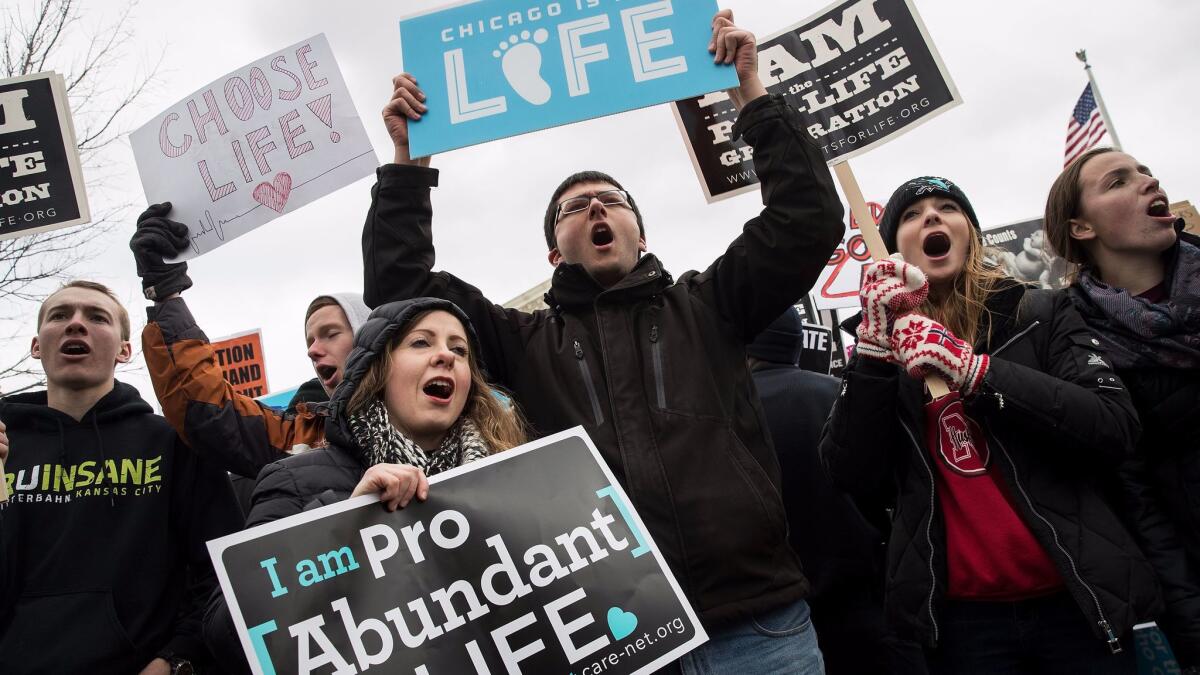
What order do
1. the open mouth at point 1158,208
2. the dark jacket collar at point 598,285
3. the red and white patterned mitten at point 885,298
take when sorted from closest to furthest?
1. the red and white patterned mitten at point 885,298
2. the dark jacket collar at point 598,285
3. the open mouth at point 1158,208

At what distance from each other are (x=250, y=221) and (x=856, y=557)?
9.31 feet

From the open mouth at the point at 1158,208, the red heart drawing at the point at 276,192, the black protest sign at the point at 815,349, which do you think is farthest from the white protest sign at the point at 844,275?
the red heart drawing at the point at 276,192

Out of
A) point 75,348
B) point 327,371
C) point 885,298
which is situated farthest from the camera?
point 327,371

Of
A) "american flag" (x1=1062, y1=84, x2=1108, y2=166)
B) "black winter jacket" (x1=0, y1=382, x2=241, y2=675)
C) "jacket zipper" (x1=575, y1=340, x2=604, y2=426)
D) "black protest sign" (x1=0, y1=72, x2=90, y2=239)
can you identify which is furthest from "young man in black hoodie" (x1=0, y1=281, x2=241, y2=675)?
"american flag" (x1=1062, y1=84, x2=1108, y2=166)

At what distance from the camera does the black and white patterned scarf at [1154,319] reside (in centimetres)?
211

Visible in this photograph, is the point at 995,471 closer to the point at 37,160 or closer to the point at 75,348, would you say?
the point at 75,348

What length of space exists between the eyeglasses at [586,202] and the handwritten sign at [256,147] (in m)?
0.94

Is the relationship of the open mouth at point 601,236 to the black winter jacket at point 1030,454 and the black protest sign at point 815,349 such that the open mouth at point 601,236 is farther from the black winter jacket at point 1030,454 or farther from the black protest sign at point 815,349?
the black protest sign at point 815,349

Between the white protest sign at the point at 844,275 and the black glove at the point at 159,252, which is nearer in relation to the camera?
the black glove at the point at 159,252

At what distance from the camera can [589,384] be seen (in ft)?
6.99

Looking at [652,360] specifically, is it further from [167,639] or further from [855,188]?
[167,639]

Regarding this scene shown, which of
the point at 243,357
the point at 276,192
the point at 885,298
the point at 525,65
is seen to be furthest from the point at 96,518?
the point at 243,357

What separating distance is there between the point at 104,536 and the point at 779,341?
9.21 feet

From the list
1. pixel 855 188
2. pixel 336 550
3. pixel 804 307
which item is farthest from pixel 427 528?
pixel 804 307
